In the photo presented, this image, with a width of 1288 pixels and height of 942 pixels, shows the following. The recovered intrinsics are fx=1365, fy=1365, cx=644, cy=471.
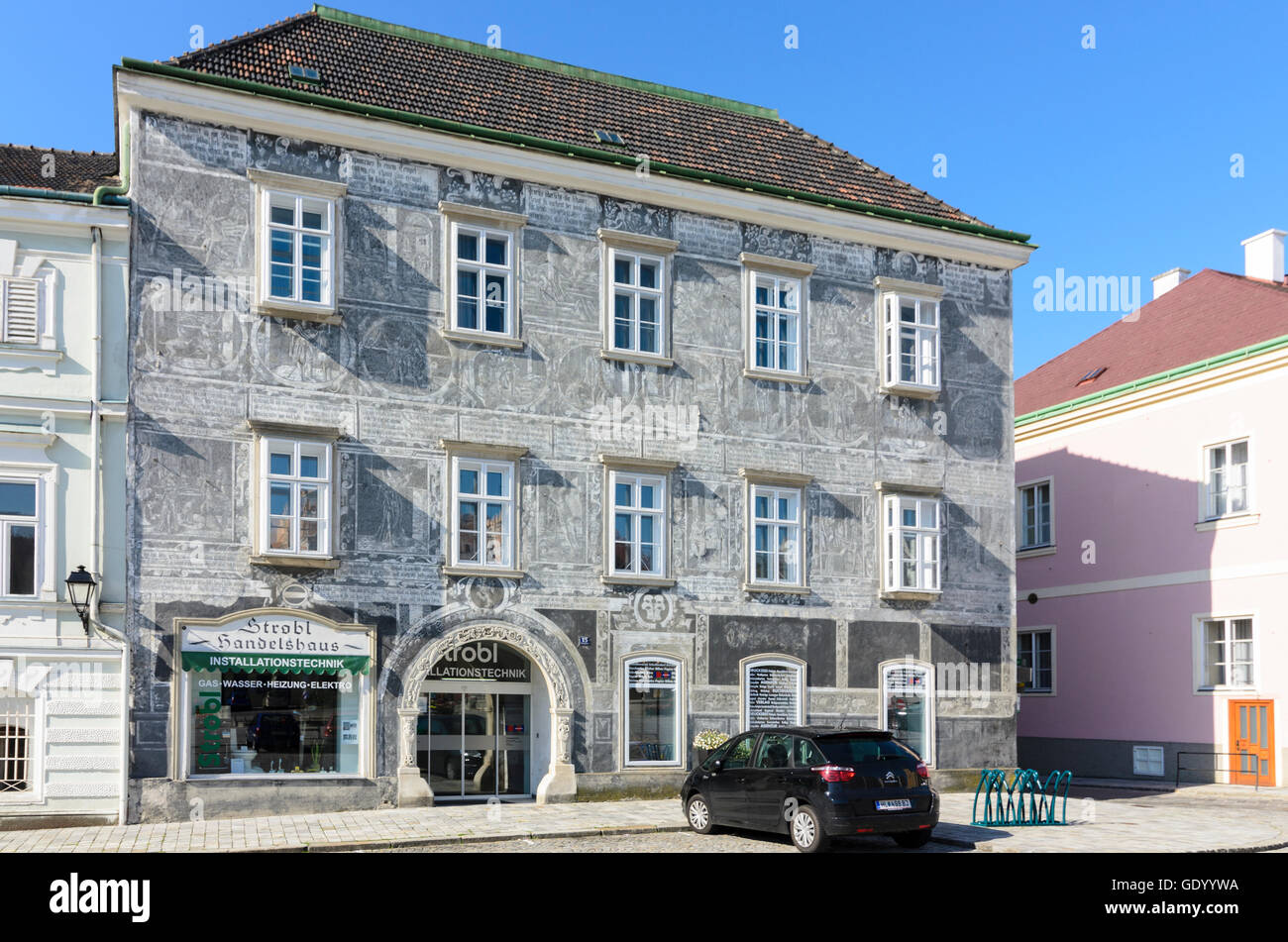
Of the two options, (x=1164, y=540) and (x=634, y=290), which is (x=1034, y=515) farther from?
(x=634, y=290)

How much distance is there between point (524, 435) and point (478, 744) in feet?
17.4

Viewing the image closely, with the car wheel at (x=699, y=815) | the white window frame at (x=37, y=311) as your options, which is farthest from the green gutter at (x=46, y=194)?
the car wheel at (x=699, y=815)

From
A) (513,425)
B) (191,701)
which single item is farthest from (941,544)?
(191,701)

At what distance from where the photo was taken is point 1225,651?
30500mm

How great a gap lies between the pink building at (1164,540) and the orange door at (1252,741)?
3 centimetres

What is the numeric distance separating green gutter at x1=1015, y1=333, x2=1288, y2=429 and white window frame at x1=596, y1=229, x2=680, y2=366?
13600mm

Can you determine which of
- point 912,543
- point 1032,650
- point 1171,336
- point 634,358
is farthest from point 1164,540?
point 634,358

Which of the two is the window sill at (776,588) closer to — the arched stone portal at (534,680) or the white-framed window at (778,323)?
the arched stone portal at (534,680)

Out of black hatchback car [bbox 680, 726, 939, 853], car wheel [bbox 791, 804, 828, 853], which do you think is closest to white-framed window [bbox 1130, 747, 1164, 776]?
black hatchback car [bbox 680, 726, 939, 853]

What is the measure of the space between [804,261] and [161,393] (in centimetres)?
1214

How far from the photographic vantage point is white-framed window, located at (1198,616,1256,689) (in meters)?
30.0

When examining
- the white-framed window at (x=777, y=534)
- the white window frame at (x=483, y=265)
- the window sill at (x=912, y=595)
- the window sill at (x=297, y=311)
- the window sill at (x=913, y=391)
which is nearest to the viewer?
the window sill at (x=297, y=311)

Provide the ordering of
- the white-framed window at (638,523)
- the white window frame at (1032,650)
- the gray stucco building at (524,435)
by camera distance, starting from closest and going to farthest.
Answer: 1. the gray stucco building at (524,435)
2. the white-framed window at (638,523)
3. the white window frame at (1032,650)

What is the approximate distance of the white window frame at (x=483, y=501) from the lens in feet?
74.1
